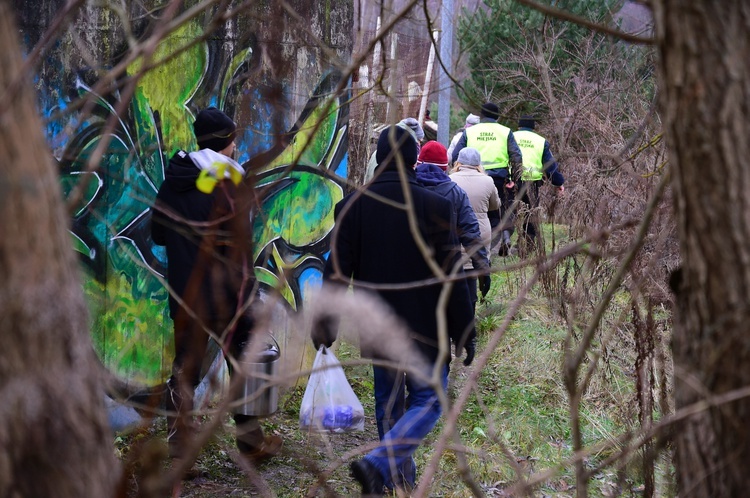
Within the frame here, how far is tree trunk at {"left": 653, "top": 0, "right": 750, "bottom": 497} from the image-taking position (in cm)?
147

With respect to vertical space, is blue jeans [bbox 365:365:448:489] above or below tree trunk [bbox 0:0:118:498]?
below

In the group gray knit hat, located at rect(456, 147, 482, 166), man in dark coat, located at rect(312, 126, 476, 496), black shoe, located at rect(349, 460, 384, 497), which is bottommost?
black shoe, located at rect(349, 460, 384, 497)

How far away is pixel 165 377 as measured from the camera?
5.32 m

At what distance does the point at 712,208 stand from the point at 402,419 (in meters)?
2.90

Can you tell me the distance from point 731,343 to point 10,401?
3.91ft

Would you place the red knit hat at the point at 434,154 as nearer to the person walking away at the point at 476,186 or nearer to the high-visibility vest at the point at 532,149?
the person walking away at the point at 476,186

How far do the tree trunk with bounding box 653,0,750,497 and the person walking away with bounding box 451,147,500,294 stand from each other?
20.1 feet

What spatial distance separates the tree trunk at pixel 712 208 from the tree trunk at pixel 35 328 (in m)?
1.03

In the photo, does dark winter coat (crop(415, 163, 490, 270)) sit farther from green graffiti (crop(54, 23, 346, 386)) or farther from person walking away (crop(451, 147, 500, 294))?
person walking away (crop(451, 147, 500, 294))

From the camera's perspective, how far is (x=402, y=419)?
4223 millimetres

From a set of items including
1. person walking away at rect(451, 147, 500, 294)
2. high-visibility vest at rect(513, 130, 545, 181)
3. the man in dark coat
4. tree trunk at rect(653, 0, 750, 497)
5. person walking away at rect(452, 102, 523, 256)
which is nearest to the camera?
tree trunk at rect(653, 0, 750, 497)

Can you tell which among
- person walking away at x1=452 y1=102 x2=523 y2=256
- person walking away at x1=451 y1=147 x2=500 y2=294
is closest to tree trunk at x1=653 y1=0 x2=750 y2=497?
person walking away at x1=451 y1=147 x2=500 y2=294

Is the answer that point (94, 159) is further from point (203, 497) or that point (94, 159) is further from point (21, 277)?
point (203, 497)

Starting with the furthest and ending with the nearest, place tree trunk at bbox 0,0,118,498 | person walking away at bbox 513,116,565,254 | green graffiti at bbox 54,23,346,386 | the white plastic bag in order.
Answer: person walking away at bbox 513,116,565,254 → green graffiti at bbox 54,23,346,386 → the white plastic bag → tree trunk at bbox 0,0,118,498
